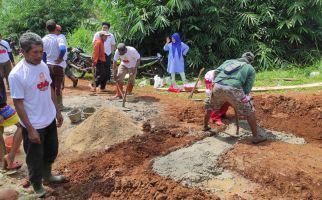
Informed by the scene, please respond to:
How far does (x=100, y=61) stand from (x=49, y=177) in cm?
515

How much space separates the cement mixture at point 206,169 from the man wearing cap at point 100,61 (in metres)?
4.43

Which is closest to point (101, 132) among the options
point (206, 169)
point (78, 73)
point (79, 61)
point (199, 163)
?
point (199, 163)

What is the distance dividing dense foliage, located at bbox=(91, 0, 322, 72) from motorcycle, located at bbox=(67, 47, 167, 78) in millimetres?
806

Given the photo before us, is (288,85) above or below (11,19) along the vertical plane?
below

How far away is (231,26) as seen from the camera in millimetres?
12070

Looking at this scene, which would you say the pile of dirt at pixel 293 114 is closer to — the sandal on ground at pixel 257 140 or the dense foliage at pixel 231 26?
the sandal on ground at pixel 257 140

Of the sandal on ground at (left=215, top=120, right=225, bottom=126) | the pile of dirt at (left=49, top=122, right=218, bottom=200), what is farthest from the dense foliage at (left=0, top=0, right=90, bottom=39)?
the pile of dirt at (left=49, top=122, right=218, bottom=200)

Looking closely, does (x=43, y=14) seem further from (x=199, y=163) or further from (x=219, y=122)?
(x=199, y=163)

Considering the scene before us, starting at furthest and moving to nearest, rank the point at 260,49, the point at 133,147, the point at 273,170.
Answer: the point at 260,49
the point at 133,147
the point at 273,170

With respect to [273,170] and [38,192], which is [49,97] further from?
[273,170]

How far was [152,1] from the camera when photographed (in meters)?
11.9

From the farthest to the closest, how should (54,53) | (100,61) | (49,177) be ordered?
(100,61) → (54,53) → (49,177)

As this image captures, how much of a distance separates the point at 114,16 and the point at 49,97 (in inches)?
340

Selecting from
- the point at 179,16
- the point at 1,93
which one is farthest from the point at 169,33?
the point at 1,93
